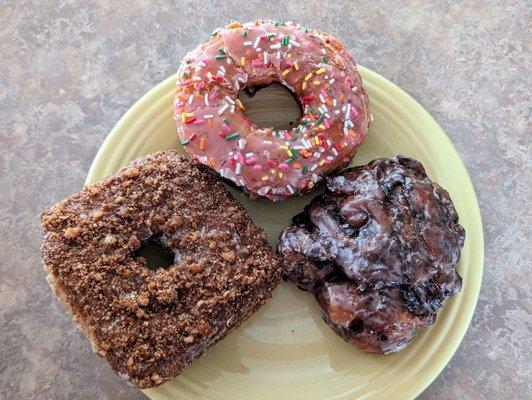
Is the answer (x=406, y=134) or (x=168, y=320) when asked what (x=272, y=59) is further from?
(x=168, y=320)

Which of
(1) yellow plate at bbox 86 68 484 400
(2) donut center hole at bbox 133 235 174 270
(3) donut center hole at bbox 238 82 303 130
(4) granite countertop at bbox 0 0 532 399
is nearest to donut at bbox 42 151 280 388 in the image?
(2) donut center hole at bbox 133 235 174 270

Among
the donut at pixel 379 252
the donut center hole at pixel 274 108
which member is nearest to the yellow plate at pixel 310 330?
the donut at pixel 379 252

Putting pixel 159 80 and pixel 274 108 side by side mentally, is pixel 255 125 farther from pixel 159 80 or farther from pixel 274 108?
pixel 159 80

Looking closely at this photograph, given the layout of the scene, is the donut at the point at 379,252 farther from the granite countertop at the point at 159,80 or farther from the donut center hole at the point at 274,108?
the granite countertop at the point at 159,80

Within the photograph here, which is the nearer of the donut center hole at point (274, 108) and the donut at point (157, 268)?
the donut at point (157, 268)

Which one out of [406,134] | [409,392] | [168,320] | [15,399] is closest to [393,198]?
[406,134]

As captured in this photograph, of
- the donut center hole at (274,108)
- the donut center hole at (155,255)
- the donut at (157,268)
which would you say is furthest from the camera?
the donut center hole at (274,108)
